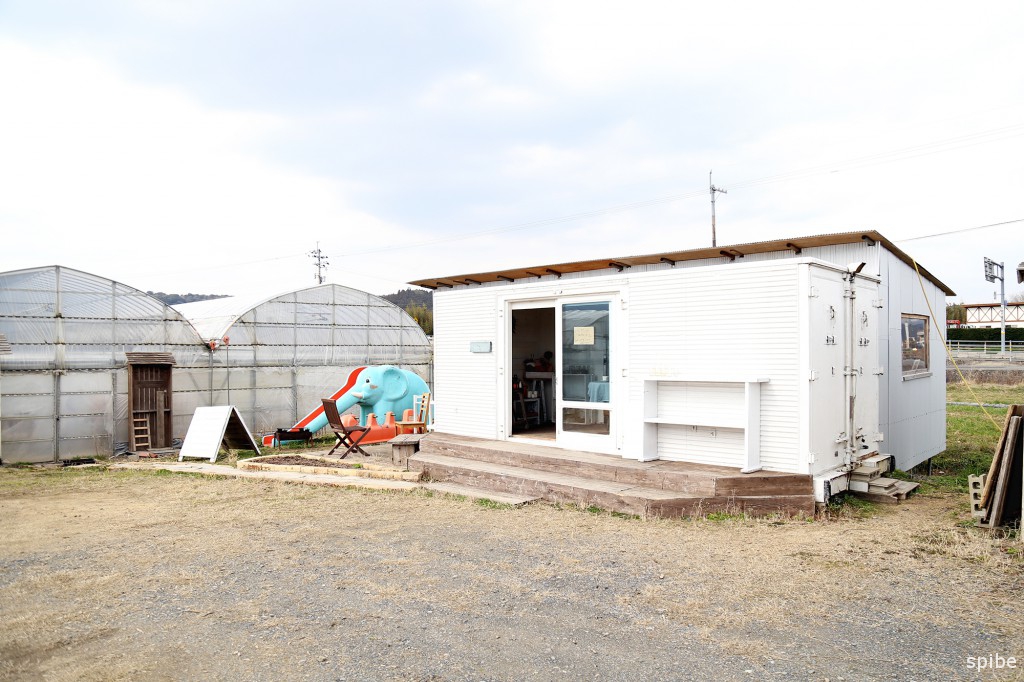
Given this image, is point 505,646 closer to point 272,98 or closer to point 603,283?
point 603,283

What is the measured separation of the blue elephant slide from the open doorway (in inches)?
125

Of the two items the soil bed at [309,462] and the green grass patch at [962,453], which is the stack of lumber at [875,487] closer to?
the green grass patch at [962,453]

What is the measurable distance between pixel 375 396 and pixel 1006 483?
11068 millimetres

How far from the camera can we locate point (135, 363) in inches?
512

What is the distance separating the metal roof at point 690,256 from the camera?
8.69 meters

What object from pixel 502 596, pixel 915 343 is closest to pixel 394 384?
pixel 915 343

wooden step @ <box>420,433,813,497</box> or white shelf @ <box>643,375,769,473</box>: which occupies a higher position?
white shelf @ <box>643,375,769,473</box>

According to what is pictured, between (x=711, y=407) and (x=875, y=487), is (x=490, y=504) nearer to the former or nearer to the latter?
(x=711, y=407)

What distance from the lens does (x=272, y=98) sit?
10.6m

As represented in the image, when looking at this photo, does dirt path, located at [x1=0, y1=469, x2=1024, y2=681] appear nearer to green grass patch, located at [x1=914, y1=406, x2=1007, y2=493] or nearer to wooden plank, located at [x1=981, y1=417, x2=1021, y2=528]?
wooden plank, located at [x1=981, y1=417, x2=1021, y2=528]

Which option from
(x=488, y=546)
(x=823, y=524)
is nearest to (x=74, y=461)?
(x=488, y=546)

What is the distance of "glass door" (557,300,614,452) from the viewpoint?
27.8 feet

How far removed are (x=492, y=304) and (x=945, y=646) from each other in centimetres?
706

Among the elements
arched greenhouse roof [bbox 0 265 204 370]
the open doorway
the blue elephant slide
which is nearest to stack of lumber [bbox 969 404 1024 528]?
the open doorway
